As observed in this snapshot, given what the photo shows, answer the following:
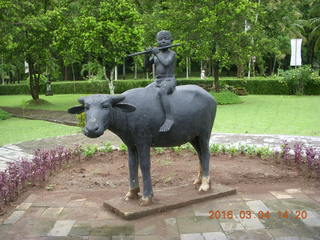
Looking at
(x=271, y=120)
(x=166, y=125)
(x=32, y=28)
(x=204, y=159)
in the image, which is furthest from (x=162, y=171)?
(x=32, y=28)

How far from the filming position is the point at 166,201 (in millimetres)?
4934

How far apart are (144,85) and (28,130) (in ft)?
58.1

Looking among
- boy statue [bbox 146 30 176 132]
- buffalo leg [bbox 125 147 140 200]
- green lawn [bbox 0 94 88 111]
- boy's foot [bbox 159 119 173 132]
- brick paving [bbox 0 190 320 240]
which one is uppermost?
boy statue [bbox 146 30 176 132]

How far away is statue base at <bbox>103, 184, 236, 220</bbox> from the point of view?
182 inches

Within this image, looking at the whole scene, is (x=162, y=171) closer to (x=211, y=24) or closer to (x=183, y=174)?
(x=183, y=174)

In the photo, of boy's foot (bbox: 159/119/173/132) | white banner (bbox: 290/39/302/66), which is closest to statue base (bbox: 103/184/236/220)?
boy's foot (bbox: 159/119/173/132)

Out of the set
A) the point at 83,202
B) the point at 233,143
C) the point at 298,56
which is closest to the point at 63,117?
the point at 233,143

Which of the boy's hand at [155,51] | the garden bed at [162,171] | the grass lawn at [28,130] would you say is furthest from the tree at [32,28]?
the boy's hand at [155,51]

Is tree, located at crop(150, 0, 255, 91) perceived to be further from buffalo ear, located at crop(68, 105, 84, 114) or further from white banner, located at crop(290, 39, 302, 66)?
buffalo ear, located at crop(68, 105, 84, 114)

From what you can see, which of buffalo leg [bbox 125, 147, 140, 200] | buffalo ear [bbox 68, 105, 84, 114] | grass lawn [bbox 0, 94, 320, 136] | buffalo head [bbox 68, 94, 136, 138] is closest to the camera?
buffalo head [bbox 68, 94, 136, 138]

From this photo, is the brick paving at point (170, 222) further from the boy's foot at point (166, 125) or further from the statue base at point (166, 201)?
the boy's foot at point (166, 125)

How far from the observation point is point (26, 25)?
17.1 m

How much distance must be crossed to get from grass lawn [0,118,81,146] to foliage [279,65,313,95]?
17721 mm

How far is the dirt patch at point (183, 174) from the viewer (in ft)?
19.5
